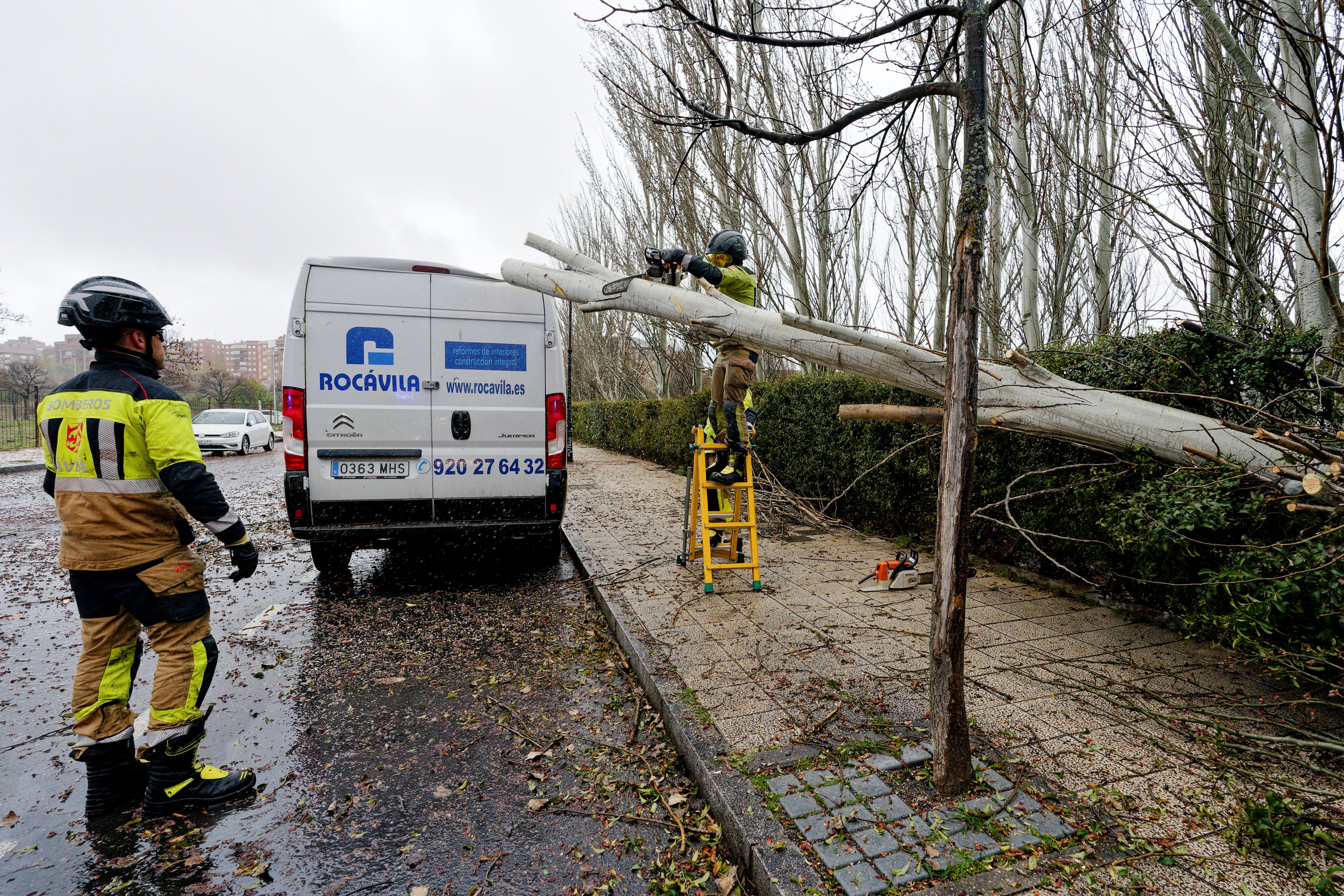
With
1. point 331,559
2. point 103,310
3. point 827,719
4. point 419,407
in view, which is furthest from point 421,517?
point 827,719

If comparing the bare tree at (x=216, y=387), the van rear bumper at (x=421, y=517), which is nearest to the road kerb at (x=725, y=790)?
the van rear bumper at (x=421, y=517)

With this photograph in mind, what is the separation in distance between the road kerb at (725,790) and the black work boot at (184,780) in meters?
1.79

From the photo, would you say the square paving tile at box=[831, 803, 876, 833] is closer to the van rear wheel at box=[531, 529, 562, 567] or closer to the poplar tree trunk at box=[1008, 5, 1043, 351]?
the van rear wheel at box=[531, 529, 562, 567]

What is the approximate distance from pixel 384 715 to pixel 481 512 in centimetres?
220

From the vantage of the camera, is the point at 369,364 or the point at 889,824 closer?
the point at 889,824

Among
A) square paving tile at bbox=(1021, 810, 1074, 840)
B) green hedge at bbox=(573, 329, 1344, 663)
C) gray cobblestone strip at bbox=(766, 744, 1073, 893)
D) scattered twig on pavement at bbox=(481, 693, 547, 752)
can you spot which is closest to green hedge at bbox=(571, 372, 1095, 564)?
green hedge at bbox=(573, 329, 1344, 663)

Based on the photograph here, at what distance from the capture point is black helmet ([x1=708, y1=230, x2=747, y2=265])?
5133mm

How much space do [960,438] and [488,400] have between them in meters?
3.97

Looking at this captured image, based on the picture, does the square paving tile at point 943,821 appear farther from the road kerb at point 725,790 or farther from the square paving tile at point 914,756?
the road kerb at point 725,790

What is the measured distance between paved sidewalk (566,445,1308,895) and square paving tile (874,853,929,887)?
2.22ft

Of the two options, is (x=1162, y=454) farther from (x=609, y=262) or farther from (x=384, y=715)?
(x=609, y=262)

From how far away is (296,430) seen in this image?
4.98m

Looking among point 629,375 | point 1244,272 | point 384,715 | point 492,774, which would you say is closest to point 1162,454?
point 1244,272

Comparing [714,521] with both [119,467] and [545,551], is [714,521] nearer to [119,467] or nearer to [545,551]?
[545,551]
